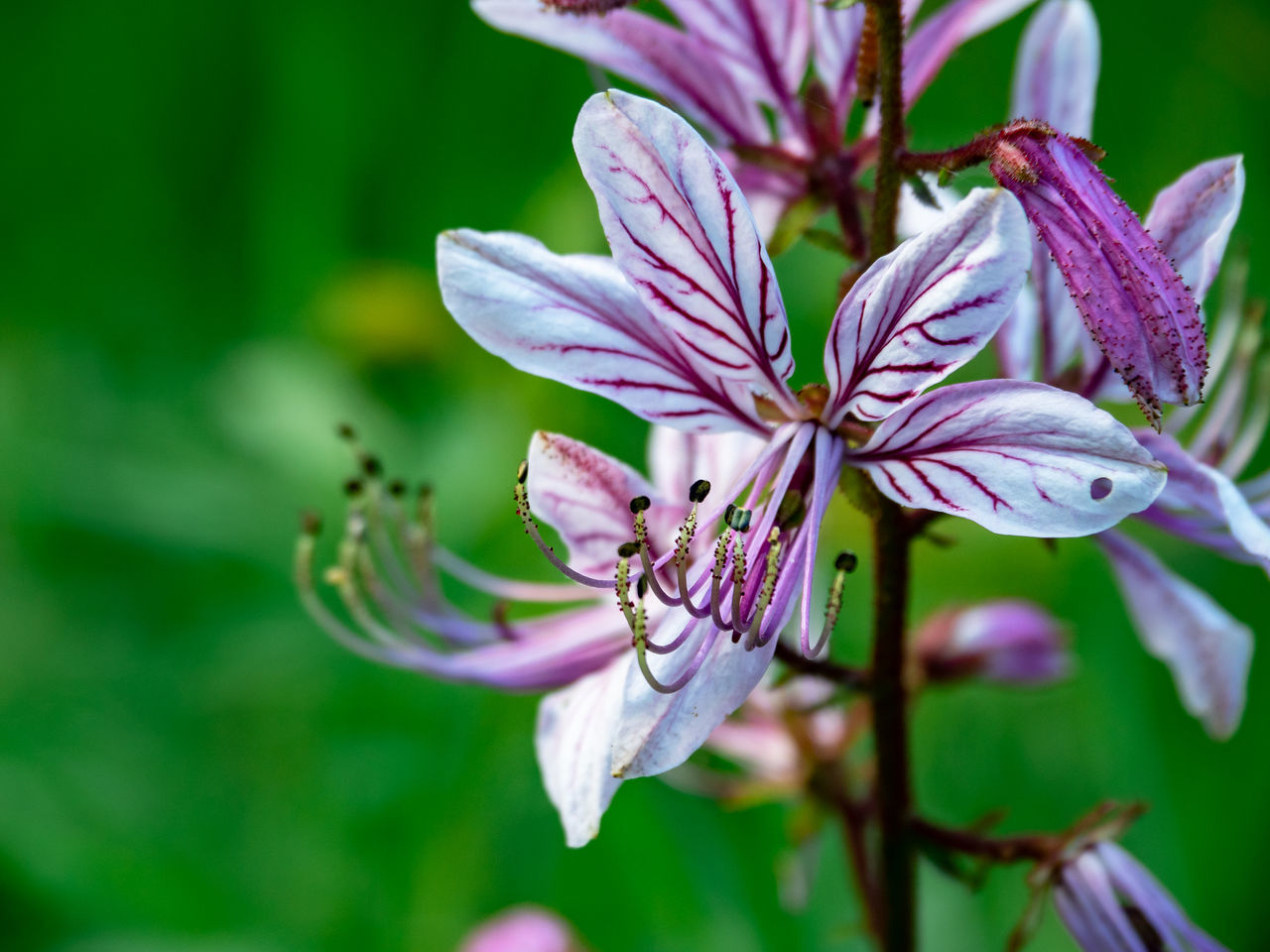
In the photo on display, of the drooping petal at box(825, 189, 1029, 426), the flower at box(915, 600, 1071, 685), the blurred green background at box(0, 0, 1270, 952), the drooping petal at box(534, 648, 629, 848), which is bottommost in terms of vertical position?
the blurred green background at box(0, 0, 1270, 952)

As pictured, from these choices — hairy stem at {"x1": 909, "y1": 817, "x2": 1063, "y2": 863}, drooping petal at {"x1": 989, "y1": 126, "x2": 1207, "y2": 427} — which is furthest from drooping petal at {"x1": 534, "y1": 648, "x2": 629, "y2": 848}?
drooping petal at {"x1": 989, "y1": 126, "x2": 1207, "y2": 427}

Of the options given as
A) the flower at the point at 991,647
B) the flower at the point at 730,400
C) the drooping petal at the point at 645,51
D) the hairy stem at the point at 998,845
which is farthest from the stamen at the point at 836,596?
the flower at the point at 991,647

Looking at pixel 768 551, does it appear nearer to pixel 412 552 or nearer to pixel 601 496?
pixel 601 496

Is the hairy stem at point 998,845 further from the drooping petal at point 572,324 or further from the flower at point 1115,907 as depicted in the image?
the drooping petal at point 572,324

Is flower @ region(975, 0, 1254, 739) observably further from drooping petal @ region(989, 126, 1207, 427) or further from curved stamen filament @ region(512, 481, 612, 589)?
curved stamen filament @ region(512, 481, 612, 589)

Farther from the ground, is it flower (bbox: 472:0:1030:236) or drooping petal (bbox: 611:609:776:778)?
flower (bbox: 472:0:1030:236)
